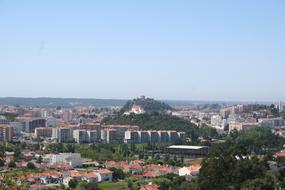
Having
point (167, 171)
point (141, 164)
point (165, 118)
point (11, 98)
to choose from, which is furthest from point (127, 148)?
point (11, 98)

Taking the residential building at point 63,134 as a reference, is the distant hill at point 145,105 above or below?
above

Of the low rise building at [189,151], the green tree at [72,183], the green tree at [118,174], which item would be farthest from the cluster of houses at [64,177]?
the low rise building at [189,151]

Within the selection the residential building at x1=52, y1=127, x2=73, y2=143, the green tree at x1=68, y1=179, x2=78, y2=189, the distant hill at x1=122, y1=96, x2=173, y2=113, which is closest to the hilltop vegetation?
the residential building at x1=52, y1=127, x2=73, y2=143

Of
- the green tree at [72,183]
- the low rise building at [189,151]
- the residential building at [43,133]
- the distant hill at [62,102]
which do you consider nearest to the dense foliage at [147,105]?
the residential building at [43,133]

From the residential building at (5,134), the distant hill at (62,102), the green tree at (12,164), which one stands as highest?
the distant hill at (62,102)

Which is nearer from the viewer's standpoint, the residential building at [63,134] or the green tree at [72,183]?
the green tree at [72,183]

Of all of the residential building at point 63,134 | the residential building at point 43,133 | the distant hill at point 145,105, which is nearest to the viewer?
the residential building at point 63,134

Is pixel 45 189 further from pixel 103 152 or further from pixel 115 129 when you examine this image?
pixel 115 129

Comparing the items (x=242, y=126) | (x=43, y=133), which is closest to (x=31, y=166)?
(x=43, y=133)

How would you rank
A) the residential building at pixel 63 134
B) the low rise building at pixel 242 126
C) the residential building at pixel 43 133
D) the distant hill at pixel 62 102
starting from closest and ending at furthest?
the residential building at pixel 63 134 < the residential building at pixel 43 133 < the low rise building at pixel 242 126 < the distant hill at pixel 62 102

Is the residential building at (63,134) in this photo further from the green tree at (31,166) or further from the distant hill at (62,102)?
the distant hill at (62,102)

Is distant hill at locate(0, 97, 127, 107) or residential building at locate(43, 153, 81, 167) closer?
residential building at locate(43, 153, 81, 167)

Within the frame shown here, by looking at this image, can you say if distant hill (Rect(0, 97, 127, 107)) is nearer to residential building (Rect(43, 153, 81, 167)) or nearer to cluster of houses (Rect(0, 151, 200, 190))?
residential building (Rect(43, 153, 81, 167))
